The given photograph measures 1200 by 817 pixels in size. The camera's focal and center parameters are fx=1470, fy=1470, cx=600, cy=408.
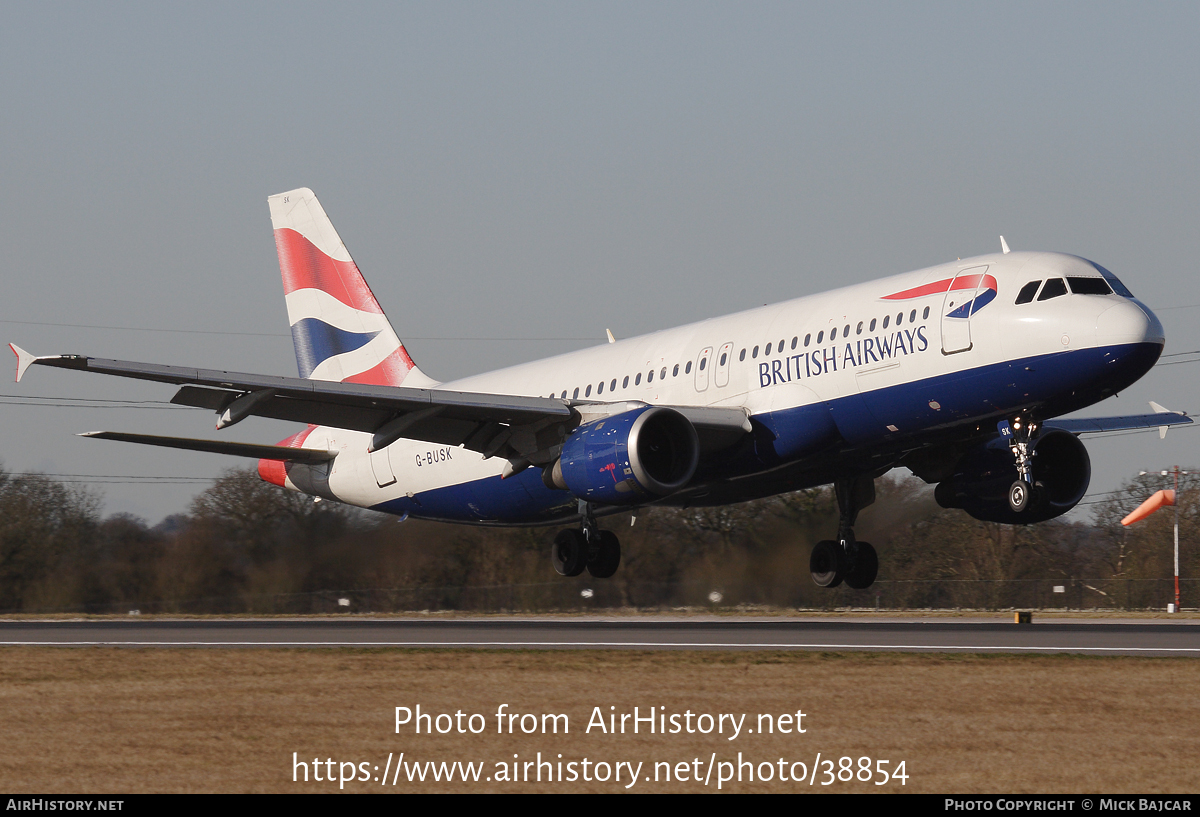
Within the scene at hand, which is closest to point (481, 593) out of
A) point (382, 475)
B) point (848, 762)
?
point (382, 475)

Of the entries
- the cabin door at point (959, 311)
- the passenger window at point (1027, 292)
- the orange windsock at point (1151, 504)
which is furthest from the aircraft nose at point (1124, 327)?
the orange windsock at point (1151, 504)

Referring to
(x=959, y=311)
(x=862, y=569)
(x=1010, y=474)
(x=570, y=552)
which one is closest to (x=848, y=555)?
(x=862, y=569)

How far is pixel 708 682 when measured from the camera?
21500mm

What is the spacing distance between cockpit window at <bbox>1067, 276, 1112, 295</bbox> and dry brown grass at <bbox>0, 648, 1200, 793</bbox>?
6446mm

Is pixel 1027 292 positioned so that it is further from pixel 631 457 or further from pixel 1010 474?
pixel 631 457

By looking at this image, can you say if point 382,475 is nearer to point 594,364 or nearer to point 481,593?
A: point 594,364

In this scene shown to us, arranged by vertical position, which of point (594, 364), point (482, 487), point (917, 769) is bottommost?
point (917, 769)

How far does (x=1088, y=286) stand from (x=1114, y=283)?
68cm

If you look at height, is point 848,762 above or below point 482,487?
below

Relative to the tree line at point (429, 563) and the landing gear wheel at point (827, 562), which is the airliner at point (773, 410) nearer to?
the landing gear wheel at point (827, 562)

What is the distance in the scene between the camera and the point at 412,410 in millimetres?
30469

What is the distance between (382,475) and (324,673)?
45.7ft

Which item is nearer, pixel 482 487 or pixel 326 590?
pixel 482 487

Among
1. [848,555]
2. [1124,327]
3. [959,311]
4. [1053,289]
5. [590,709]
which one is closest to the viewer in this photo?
[590,709]
